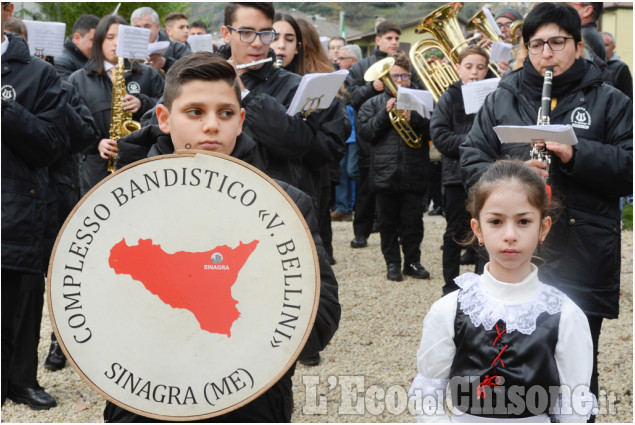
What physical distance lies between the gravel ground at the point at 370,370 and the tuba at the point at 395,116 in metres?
1.27

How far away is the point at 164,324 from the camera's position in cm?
211

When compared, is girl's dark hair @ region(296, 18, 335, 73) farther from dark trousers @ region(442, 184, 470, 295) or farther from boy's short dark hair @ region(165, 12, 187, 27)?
boy's short dark hair @ region(165, 12, 187, 27)

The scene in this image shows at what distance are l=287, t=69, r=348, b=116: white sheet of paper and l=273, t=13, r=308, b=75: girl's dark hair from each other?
0.76 m

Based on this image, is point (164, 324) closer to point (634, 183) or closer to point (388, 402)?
point (634, 183)

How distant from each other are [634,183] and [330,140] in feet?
5.42

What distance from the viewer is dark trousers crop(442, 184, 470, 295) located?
6.87 meters

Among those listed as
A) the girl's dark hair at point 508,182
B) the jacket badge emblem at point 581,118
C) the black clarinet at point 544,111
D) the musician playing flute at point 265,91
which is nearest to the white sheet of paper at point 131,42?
the musician playing flute at point 265,91

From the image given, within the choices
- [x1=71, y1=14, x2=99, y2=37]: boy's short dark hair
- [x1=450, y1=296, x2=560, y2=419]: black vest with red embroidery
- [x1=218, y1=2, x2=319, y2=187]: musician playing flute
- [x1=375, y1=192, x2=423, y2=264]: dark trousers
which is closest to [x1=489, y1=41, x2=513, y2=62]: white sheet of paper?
[x1=375, y1=192, x2=423, y2=264]: dark trousers

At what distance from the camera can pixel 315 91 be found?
14.3 ft

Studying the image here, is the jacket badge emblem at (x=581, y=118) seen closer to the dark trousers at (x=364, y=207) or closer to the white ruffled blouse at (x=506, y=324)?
the white ruffled blouse at (x=506, y=324)

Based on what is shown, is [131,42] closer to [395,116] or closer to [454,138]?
[454,138]

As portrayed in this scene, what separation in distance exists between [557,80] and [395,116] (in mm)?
4077

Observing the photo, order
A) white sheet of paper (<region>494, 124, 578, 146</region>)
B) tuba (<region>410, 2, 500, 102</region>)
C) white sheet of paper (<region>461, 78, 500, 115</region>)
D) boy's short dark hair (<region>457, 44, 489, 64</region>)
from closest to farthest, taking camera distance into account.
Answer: white sheet of paper (<region>494, 124, 578, 146</region>), white sheet of paper (<region>461, 78, 500, 115</region>), boy's short dark hair (<region>457, 44, 489, 64</region>), tuba (<region>410, 2, 500, 102</region>)

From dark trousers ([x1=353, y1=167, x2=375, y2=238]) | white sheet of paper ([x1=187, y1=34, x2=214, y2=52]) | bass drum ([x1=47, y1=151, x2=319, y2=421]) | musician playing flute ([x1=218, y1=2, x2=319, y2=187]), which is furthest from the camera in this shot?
dark trousers ([x1=353, y1=167, x2=375, y2=238])
